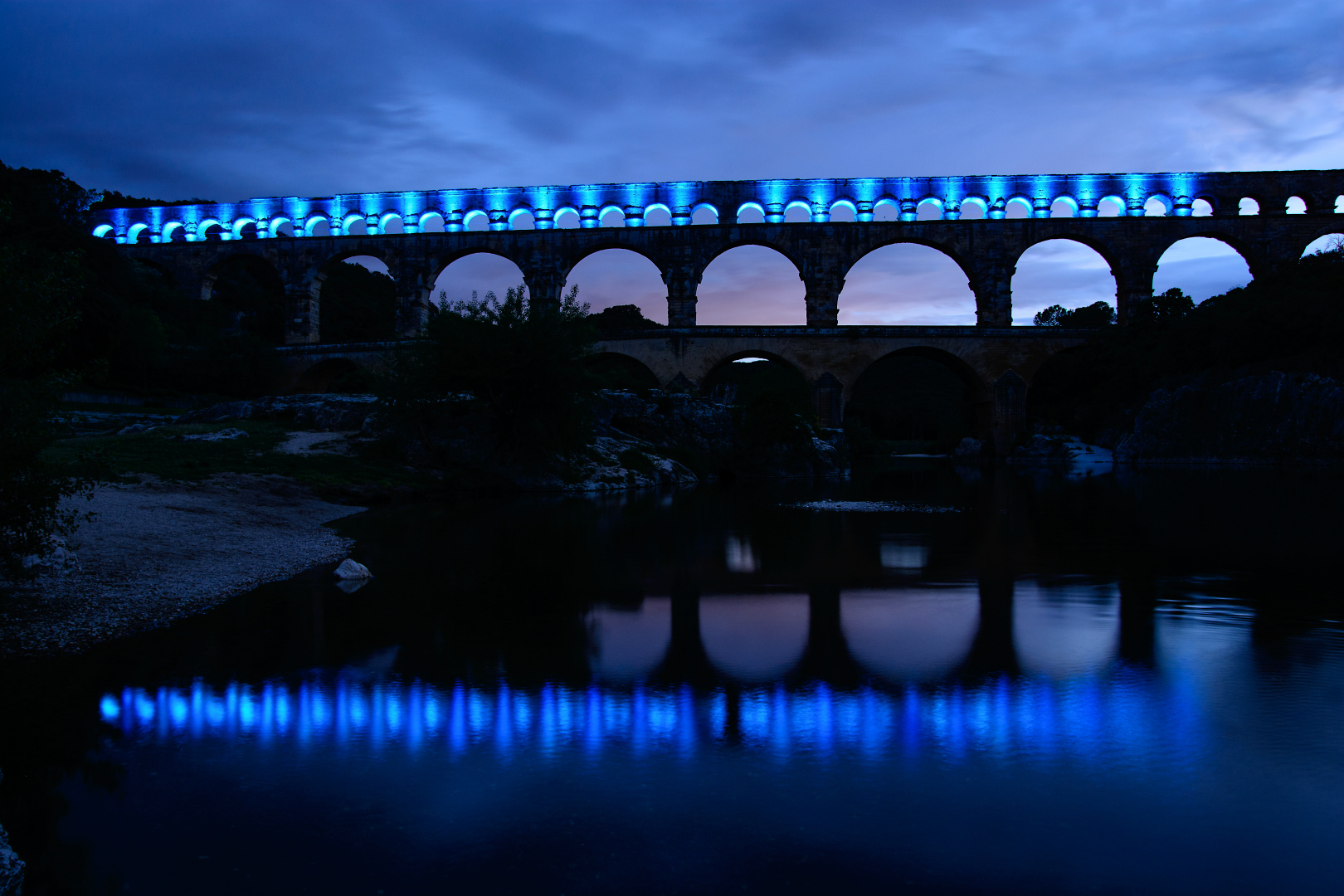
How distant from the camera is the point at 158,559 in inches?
326

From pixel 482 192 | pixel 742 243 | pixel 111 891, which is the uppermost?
pixel 482 192

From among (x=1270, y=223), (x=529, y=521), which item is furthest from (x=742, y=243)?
(x=529, y=521)

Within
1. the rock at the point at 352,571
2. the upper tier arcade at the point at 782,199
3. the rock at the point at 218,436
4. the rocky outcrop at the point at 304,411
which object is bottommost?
the rock at the point at 352,571

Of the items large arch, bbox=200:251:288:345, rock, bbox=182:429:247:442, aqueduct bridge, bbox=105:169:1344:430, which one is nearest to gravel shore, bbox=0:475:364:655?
rock, bbox=182:429:247:442

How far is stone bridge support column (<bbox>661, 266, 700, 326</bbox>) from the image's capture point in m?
43.8

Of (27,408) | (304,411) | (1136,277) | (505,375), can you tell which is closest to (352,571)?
(27,408)

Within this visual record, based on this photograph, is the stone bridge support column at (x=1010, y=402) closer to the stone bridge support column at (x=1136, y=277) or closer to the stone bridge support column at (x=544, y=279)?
the stone bridge support column at (x=1136, y=277)

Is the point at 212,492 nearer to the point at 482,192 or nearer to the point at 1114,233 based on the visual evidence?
the point at 482,192

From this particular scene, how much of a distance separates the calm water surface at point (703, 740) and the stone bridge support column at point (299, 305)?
41.8 m

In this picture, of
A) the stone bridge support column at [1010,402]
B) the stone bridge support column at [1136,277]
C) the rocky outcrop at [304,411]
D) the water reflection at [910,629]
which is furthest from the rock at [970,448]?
the water reflection at [910,629]

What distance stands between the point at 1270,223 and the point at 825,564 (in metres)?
46.5

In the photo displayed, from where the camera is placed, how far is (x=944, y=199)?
45562mm

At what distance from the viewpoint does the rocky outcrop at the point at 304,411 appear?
24.4 meters

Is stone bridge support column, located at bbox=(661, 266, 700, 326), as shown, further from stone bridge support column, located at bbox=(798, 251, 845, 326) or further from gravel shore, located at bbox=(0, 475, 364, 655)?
gravel shore, located at bbox=(0, 475, 364, 655)
